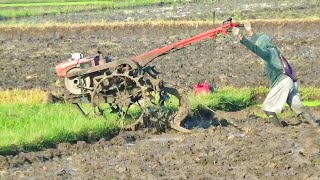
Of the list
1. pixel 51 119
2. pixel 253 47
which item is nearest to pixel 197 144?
pixel 253 47

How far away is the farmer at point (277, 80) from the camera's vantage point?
10891 millimetres

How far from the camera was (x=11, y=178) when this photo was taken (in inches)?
310

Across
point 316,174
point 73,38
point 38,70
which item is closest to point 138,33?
point 73,38

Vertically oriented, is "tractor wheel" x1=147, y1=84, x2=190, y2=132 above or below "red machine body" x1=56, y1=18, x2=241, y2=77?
below

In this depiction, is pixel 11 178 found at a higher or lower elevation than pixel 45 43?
higher

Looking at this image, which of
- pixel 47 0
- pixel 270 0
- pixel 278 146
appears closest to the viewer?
pixel 278 146

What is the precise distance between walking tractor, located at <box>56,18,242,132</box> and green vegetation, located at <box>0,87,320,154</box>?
251mm

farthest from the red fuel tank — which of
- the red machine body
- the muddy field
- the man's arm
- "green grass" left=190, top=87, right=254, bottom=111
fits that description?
the man's arm

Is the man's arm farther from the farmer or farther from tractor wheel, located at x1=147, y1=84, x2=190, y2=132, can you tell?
tractor wheel, located at x1=147, y1=84, x2=190, y2=132

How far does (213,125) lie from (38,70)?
7768 millimetres

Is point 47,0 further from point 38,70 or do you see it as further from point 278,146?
point 278,146

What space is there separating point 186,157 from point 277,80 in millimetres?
2642

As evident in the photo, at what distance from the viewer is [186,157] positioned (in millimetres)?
8930

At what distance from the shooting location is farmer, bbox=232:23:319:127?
1089 centimetres
